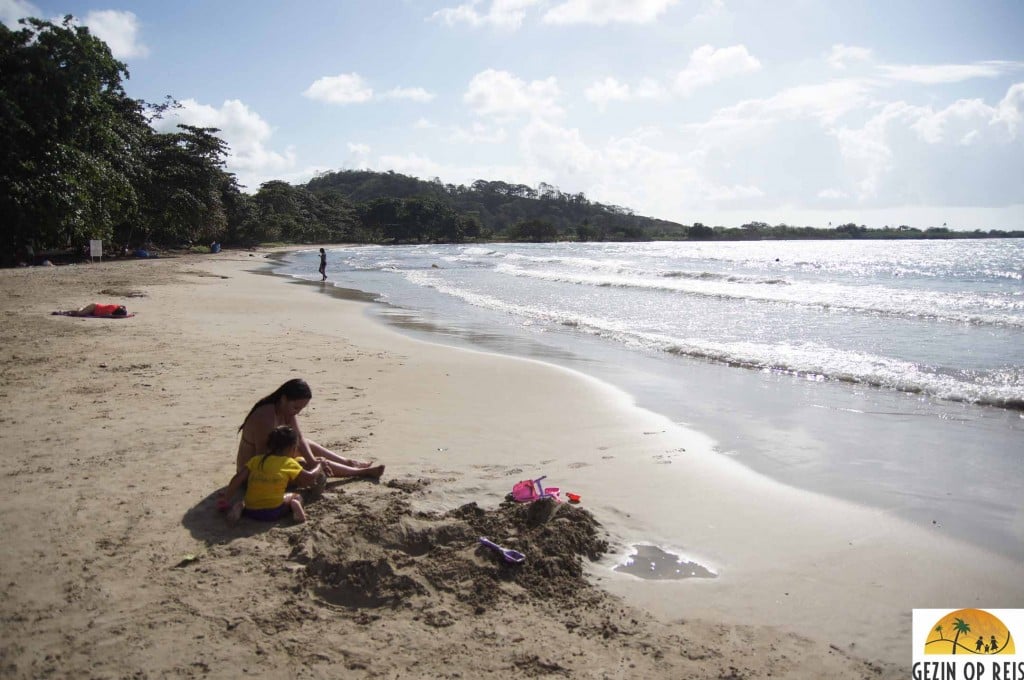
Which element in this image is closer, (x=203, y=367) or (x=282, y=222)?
(x=203, y=367)

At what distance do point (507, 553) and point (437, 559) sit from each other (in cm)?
43

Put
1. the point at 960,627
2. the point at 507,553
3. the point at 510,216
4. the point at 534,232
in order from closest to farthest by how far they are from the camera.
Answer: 1. the point at 960,627
2. the point at 507,553
3. the point at 534,232
4. the point at 510,216

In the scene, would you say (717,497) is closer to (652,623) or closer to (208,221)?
(652,623)

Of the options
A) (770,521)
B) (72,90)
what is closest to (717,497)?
(770,521)

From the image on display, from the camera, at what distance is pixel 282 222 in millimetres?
83438

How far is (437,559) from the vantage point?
385 centimetres

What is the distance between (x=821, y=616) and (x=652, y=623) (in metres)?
0.97

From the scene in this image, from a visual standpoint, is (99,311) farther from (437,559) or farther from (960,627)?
(960,627)

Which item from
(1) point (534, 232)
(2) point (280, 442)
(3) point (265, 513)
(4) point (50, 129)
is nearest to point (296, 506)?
(3) point (265, 513)

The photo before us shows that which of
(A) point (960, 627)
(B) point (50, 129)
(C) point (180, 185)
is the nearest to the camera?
(A) point (960, 627)

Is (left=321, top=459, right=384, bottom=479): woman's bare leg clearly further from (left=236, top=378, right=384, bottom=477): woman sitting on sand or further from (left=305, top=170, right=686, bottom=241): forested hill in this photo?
(left=305, top=170, right=686, bottom=241): forested hill

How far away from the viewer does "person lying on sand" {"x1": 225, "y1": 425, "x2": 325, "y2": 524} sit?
172 inches

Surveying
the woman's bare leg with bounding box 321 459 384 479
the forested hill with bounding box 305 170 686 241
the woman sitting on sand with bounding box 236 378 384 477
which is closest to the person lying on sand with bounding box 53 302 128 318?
the woman sitting on sand with bounding box 236 378 384 477

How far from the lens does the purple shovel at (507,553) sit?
12.5ft
